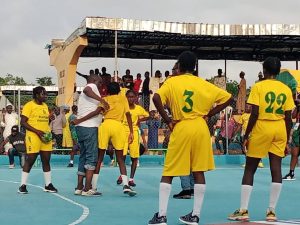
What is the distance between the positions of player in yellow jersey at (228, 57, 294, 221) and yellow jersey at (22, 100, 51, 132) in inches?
165

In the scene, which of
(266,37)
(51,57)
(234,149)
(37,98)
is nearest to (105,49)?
(51,57)

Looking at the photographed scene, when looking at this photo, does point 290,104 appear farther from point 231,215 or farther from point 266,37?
point 266,37

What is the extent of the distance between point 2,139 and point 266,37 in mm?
12017

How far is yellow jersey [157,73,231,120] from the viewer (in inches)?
253

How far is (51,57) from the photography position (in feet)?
92.2

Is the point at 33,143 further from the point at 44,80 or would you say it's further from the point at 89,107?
the point at 44,80

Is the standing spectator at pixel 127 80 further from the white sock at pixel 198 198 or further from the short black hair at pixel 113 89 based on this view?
the white sock at pixel 198 198

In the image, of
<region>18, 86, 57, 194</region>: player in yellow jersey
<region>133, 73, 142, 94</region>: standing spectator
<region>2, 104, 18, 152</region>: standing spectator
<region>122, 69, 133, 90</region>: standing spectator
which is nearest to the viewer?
<region>18, 86, 57, 194</region>: player in yellow jersey

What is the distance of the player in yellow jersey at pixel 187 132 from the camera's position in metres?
6.41

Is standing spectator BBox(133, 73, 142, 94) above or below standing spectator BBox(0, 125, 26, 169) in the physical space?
above

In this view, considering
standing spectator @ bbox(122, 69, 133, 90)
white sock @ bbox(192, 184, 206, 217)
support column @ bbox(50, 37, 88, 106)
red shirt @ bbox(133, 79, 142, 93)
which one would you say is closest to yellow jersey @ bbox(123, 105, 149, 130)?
white sock @ bbox(192, 184, 206, 217)

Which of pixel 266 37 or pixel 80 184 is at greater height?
pixel 266 37

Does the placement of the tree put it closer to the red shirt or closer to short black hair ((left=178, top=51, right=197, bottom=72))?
the red shirt

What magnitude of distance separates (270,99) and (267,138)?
0.48 meters
